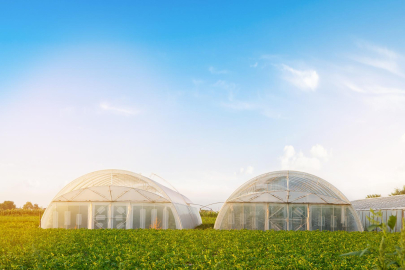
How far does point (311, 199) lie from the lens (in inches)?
1053

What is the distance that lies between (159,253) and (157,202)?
11.7m

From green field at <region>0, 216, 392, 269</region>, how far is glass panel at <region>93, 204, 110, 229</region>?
4.65 m

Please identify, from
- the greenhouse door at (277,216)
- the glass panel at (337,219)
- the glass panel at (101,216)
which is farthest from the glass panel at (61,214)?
the glass panel at (337,219)

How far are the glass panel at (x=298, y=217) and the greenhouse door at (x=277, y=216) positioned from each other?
43 cm

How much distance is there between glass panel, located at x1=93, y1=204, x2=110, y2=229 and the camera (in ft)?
86.9

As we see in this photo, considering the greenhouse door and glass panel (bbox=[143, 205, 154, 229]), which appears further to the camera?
the greenhouse door

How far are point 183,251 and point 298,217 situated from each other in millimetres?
13944

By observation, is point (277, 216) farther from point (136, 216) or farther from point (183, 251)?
point (183, 251)

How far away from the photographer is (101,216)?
26656 millimetres

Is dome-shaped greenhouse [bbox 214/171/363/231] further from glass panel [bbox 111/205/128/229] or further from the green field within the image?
glass panel [bbox 111/205/128/229]

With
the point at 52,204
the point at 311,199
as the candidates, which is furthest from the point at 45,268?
the point at 311,199

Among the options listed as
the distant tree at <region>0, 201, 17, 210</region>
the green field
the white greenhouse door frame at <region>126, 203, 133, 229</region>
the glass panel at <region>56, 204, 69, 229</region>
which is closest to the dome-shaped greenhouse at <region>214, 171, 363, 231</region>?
the green field

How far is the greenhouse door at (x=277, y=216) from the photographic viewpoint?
2669 centimetres

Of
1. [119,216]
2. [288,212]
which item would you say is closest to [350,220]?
[288,212]
